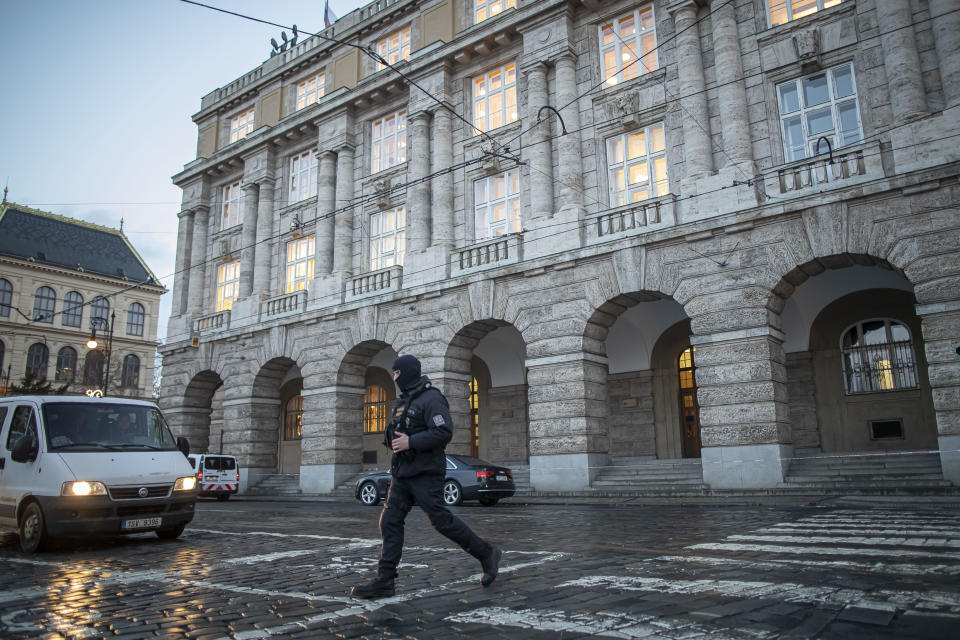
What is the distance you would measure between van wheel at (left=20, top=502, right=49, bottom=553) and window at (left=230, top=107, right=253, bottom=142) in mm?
27033

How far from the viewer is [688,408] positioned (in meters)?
22.4

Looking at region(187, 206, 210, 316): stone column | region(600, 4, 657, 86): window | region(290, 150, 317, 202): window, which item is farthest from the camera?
region(187, 206, 210, 316): stone column

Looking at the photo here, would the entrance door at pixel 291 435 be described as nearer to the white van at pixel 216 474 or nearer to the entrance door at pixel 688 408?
the white van at pixel 216 474

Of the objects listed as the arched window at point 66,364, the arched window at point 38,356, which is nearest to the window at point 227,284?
the arched window at point 66,364

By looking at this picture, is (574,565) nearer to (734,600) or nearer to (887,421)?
(734,600)

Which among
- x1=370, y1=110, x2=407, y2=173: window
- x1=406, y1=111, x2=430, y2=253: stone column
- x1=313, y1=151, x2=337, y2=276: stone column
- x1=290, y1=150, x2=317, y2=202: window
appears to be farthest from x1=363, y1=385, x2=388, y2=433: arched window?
x1=370, y1=110, x2=407, y2=173: window

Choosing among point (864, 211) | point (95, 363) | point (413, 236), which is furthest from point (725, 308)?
point (95, 363)

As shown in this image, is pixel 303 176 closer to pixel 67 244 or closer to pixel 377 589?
pixel 377 589

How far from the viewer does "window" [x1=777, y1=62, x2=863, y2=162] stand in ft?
55.3

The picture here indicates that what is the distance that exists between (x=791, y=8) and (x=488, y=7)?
10.6m

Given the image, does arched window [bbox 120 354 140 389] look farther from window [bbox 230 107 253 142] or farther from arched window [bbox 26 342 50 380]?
window [bbox 230 107 253 142]

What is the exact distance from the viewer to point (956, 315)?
45.7 feet

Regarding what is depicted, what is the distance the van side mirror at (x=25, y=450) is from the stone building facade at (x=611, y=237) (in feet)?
42.6

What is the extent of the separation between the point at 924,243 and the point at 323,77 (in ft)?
80.0
